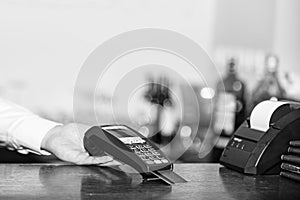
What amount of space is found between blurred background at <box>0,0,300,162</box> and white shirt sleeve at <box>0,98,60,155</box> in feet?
3.39

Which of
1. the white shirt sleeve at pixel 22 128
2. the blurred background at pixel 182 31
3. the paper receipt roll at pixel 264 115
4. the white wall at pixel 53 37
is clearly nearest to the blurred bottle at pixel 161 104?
the blurred background at pixel 182 31

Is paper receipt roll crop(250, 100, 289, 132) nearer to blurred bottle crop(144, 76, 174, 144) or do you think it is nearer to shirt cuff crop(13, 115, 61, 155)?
shirt cuff crop(13, 115, 61, 155)

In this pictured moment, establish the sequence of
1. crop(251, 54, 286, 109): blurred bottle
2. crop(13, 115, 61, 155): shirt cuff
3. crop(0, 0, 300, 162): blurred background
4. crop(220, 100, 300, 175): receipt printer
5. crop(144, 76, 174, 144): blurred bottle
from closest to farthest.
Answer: crop(220, 100, 300, 175): receipt printer < crop(13, 115, 61, 155): shirt cuff < crop(144, 76, 174, 144): blurred bottle < crop(0, 0, 300, 162): blurred background < crop(251, 54, 286, 109): blurred bottle

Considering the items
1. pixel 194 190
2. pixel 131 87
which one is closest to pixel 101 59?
pixel 131 87

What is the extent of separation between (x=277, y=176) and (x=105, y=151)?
302mm

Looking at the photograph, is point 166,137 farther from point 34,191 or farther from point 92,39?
point 34,191

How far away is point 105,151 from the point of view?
97cm

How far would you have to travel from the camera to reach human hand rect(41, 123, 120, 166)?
3.40ft

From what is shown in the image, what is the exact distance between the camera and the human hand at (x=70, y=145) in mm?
1035

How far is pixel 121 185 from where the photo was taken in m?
0.87

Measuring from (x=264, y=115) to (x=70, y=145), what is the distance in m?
0.36

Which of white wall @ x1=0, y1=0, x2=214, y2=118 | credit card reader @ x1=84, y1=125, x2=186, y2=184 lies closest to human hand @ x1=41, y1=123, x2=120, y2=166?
credit card reader @ x1=84, y1=125, x2=186, y2=184

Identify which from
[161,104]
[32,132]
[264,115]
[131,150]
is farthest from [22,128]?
[161,104]

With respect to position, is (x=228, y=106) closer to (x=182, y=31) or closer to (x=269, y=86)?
(x=269, y=86)
